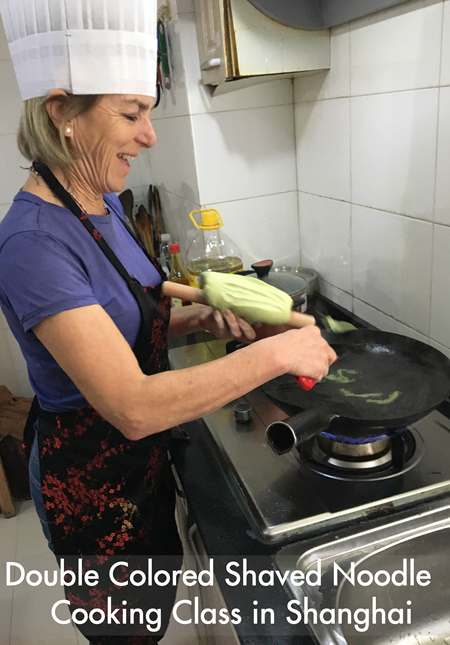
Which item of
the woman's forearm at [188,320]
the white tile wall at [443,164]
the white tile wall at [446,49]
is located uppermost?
the white tile wall at [446,49]

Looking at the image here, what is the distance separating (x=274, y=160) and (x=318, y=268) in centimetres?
33

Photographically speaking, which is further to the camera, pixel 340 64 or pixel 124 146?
pixel 340 64

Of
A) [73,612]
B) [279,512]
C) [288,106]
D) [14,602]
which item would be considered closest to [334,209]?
[288,106]

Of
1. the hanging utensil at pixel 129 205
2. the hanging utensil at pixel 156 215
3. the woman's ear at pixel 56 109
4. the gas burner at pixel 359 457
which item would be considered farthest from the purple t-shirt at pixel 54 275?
the hanging utensil at pixel 129 205

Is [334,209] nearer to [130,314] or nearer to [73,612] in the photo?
[130,314]

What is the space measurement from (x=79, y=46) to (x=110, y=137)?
13 cm

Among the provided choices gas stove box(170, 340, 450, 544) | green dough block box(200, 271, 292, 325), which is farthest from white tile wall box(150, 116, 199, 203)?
gas stove box(170, 340, 450, 544)

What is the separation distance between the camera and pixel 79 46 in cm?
75

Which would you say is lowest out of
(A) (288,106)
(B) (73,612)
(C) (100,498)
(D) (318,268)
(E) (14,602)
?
(E) (14,602)

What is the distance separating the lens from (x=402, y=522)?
0.73 metres

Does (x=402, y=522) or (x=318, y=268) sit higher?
(x=318, y=268)

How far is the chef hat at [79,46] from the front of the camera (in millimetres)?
735

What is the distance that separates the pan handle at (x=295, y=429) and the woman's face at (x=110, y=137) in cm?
46

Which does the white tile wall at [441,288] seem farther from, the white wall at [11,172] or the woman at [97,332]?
the white wall at [11,172]
